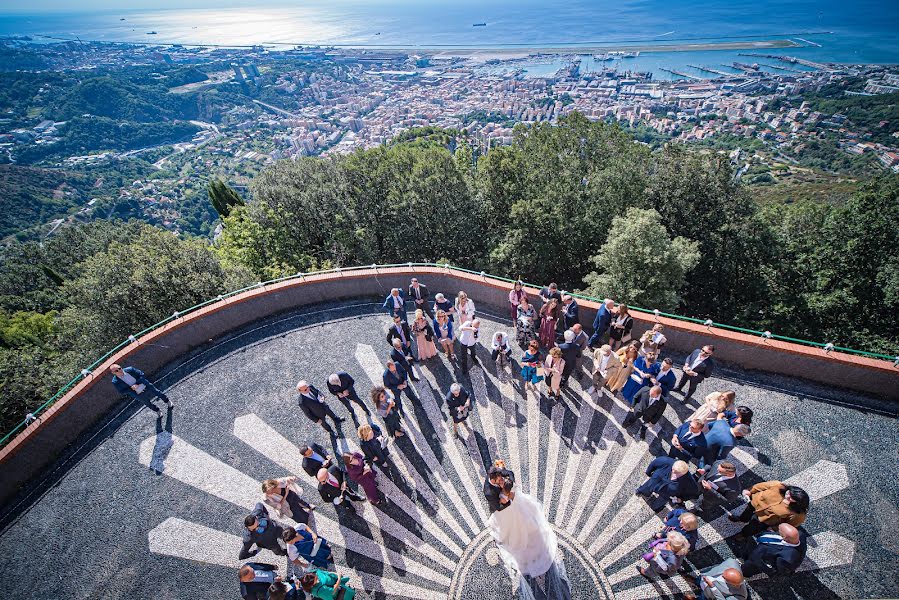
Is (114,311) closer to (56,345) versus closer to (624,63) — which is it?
(56,345)

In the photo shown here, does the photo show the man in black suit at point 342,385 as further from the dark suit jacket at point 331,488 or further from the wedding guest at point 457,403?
the wedding guest at point 457,403

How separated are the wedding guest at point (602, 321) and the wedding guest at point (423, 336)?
4.49m

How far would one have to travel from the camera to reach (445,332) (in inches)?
440

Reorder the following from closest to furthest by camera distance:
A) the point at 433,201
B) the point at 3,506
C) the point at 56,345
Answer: the point at 3,506, the point at 56,345, the point at 433,201

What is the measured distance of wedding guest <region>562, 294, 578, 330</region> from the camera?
10703 millimetres

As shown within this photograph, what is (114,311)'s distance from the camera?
17.2 m

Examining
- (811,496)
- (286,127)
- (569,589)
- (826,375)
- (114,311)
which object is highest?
(826,375)

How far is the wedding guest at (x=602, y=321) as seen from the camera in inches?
412

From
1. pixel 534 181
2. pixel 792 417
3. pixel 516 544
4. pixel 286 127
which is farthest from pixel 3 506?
pixel 286 127

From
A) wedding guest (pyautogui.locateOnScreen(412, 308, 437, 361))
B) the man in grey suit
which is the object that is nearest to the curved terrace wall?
wedding guest (pyautogui.locateOnScreen(412, 308, 437, 361))

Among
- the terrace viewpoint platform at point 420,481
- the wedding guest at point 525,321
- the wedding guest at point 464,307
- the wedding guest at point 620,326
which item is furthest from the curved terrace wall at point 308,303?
the wedding guest at point 464,307

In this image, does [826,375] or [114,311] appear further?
[114,311]

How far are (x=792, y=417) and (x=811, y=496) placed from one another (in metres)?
1.99

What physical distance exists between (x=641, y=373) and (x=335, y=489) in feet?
24.4
